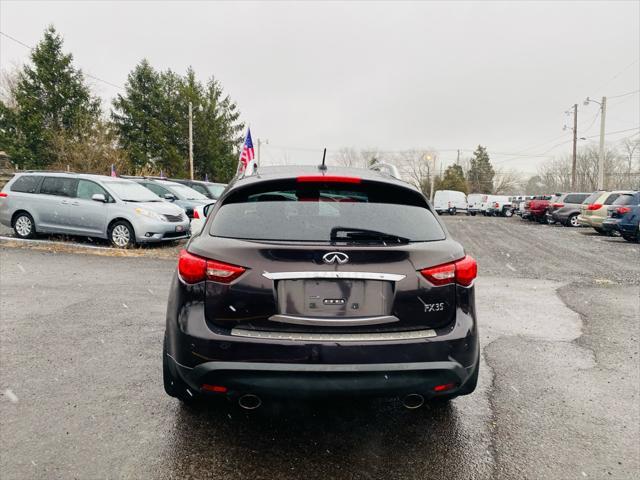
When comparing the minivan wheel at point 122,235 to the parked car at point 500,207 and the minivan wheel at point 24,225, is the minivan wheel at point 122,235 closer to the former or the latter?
the minivan wheel at point 24,225

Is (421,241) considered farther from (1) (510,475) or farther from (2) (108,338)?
(2) (108,338)

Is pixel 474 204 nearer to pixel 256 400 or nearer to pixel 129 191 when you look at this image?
pixel 129 191

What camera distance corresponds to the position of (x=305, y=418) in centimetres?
321

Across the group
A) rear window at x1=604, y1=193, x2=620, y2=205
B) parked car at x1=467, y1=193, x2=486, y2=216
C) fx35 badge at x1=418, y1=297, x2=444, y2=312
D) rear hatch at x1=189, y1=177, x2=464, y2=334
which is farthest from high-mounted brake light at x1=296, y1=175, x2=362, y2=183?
parked car at x1=467, y1=193, x2=486, y2=216

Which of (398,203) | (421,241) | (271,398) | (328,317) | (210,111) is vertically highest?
(210,111)

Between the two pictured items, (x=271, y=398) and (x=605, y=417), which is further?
(x=605, y=417)

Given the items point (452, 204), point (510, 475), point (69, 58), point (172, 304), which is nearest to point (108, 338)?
point (172, 304)

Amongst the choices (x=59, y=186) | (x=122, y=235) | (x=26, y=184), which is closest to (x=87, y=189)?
(x=59, y=186)

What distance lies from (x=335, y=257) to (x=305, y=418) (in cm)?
140

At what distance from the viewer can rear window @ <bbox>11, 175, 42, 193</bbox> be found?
1184 centimetres

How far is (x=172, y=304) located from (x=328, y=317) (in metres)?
0.94

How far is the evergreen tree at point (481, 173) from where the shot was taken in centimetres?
9119

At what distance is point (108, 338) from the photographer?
480cm

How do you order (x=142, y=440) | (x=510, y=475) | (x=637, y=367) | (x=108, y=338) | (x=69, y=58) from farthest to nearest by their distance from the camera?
(x=69, y=58) → (x=108, y=338) → (x=637, y=367) → (x=142, y=440) → (x=510, y=475)
